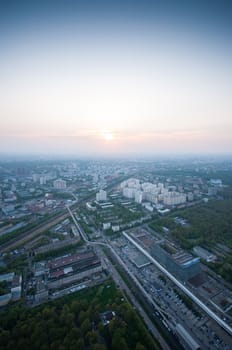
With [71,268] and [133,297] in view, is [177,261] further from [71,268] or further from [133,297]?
[71,268]

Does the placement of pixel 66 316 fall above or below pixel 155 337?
above

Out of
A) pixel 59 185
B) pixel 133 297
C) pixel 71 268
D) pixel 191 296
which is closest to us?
pixel 191 296

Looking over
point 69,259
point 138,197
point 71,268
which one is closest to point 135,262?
point 71,268

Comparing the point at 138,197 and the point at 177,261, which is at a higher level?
the point at 138,197

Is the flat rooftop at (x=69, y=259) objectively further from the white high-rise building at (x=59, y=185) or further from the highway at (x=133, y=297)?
the white high-rise building at (x=59, y=185)

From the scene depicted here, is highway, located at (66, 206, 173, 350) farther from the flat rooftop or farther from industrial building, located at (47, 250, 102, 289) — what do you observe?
the flat rooftop

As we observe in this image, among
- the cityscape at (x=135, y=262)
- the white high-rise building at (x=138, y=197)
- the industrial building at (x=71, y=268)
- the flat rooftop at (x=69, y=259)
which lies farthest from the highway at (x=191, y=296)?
the white high-rise building at (x=138, y=197)

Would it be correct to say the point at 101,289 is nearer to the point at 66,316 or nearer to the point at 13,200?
the point at 66,316

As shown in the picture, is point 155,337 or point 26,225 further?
point 26,225

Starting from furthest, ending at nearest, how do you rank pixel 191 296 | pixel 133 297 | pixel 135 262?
pixel 135 262, pixel 133 297, pixel 191 296

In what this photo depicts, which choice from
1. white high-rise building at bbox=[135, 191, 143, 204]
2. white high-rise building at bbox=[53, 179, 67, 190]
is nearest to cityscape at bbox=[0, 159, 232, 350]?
white high-rise building at bbox=[135, 191, 143, 204]

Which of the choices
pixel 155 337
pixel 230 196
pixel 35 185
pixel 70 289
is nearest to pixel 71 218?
pixel 70 289
